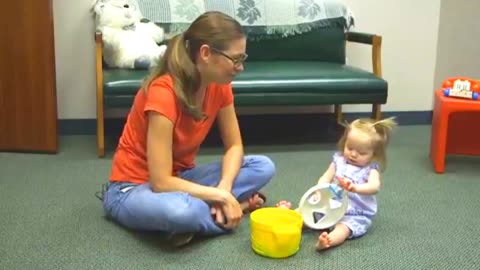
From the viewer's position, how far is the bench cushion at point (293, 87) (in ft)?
8.91

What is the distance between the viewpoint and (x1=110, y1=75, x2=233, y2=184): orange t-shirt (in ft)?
5.57

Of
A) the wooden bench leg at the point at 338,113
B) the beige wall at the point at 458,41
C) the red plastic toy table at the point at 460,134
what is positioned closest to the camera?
the red plastic toy table at the point at 460,134

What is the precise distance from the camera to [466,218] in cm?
202

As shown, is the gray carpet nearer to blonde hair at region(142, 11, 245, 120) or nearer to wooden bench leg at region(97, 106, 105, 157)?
wooden bench leg at region(97, 106, 105, 157)

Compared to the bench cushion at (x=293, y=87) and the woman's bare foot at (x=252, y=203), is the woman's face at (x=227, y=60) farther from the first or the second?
the bench cushion at (x=293, y=87)

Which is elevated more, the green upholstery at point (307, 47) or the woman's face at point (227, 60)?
the woman's face at point (227, 60)

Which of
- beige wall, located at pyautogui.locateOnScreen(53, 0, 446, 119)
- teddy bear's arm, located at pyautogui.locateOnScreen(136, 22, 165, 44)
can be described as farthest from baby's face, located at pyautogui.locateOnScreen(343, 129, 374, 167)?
beige wall, located at pyautogui.locateOnScreen(53, 0, 446, 119)

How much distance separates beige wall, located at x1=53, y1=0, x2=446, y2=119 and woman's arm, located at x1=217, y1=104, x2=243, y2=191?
166cm

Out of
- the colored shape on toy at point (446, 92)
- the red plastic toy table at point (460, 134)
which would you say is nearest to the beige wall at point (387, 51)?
the red plastic toy table at point (460, 134)

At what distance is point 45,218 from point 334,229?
3.14 feet

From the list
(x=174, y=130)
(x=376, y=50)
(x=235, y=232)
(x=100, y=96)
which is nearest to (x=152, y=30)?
(x=100, y=96)

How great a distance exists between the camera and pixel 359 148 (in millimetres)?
1789

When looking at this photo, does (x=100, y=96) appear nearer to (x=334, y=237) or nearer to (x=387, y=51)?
(x=334, y=237)

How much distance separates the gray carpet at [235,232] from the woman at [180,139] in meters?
0.09
